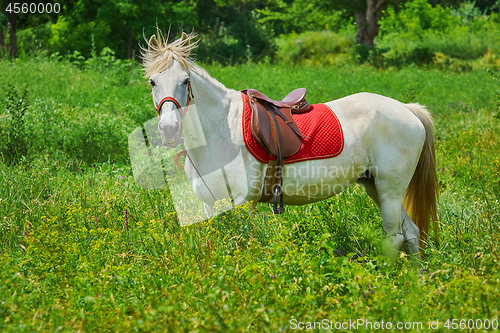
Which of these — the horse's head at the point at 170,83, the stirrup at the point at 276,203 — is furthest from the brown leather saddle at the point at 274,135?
the horse's head at the point at 170,83

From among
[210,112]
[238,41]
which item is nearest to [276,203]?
[210,112]

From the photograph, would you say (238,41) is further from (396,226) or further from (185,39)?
(396,226)

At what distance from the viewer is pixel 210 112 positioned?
322 cm

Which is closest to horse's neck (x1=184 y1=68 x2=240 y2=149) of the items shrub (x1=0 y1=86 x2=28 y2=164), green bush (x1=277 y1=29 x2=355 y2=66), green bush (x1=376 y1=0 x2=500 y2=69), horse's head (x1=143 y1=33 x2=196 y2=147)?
horse's head (x1=143 y1=33 x2=196 y2=147)

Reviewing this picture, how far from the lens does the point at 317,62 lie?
19.2m

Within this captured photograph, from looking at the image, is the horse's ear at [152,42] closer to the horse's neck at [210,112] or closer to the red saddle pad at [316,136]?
the horse's neck at [210,112]

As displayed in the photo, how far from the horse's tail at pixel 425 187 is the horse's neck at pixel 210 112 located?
6.06 ft

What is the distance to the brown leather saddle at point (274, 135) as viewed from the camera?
3.20 m

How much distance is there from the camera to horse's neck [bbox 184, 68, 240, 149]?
3.16 meters

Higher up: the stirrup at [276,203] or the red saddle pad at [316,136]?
the red saddle pad at [316,136]

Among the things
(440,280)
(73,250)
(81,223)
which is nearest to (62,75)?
(81,223)

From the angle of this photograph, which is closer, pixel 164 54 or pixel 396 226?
pixel 164 54

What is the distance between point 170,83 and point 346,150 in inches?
63.5

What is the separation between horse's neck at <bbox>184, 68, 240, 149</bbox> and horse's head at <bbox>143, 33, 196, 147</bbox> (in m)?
0.16
